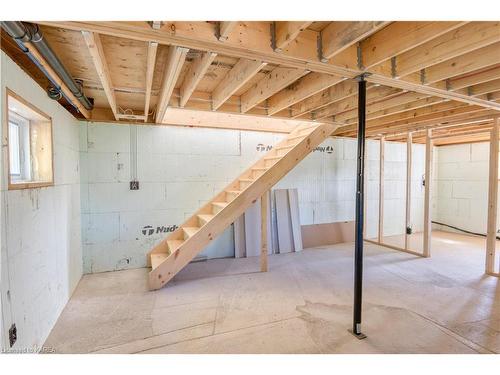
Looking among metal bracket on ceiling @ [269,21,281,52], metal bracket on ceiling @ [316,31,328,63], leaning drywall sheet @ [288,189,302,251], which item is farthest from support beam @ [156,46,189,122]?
leaning drywall sheet @ [288,189,302,251]

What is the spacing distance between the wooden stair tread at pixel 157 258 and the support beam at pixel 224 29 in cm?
257

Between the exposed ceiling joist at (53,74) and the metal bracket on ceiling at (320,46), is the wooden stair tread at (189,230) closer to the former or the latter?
the exposed ceiling joist at (53,74)

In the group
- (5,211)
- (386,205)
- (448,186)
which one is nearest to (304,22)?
(5,211)

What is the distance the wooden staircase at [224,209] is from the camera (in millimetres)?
2941

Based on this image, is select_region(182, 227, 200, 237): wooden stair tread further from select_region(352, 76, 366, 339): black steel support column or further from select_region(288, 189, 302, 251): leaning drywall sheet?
select_region(352, 76, 366, 339): black steel support column

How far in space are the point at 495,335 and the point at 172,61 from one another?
3.34 metres

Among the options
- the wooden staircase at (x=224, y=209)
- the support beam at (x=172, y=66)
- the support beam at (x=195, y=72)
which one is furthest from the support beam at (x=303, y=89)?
the support beam at (x=172, y=66)

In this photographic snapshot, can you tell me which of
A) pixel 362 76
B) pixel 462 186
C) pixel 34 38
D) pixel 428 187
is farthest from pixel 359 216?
pixel 462 186

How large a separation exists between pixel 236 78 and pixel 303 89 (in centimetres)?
79

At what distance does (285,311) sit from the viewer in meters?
2.46

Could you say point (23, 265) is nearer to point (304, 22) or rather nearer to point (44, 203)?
point (44, 203)

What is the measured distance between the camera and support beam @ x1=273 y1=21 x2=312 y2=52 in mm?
1420

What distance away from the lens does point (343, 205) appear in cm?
517

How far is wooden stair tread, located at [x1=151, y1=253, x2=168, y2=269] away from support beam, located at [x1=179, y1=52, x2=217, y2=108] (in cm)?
193
